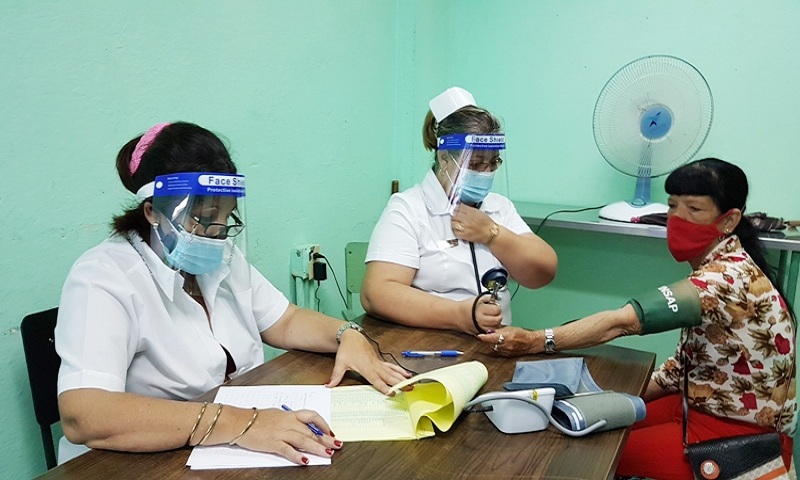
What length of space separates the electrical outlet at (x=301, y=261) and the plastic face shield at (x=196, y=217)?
0.99 metres

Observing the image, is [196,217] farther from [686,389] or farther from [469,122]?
[686,389]

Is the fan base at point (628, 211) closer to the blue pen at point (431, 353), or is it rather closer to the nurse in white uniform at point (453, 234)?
the nurse in white uniform at point (453, 234)

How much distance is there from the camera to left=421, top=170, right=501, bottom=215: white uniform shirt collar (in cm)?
178

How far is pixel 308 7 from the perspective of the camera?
6.86ft

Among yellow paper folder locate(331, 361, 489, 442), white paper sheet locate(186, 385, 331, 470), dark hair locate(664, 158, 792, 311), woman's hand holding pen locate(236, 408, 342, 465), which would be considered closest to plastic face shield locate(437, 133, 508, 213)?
dark hair locate(664, 158, 792, 311)

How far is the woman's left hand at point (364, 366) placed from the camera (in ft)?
3.92

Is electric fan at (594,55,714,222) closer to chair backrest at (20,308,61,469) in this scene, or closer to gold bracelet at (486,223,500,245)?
gold bracelet at (486,223,500,245)

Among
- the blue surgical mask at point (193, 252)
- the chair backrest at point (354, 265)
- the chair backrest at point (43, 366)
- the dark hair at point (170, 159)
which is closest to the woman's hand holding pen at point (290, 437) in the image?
the blue surgical mask at point (193, 252)

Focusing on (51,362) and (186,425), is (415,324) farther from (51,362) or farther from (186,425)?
(51,362)

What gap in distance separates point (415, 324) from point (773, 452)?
901mm

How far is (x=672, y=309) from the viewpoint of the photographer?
136cm

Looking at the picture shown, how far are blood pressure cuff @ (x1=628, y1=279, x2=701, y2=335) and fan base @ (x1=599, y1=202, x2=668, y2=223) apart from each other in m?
0.91

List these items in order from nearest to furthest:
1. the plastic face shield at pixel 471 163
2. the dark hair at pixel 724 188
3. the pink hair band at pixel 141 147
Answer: the pink hair band at pixel 141 147
the dark hair at pixel 724 188
the plastic face shield at pixel 471 163

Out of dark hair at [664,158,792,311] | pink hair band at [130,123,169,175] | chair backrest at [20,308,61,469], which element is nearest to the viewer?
pink hair band at [130,123,169,175]
